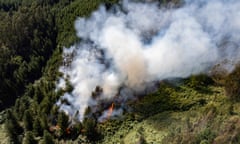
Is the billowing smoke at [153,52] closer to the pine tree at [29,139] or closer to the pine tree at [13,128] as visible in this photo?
the pine tree at [29,139]

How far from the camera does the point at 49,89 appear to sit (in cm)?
6512

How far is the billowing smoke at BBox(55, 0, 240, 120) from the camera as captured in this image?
57469 millimetres

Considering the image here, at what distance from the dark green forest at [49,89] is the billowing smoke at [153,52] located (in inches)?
111

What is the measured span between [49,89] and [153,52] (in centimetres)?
2042

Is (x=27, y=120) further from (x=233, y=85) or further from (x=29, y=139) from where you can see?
(x=233, y=85)

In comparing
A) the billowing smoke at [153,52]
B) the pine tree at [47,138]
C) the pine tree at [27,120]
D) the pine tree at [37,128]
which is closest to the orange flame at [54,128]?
the pine tree at [37,128]

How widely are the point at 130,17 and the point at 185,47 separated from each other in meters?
17.0

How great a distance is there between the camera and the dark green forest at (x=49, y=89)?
5359cm

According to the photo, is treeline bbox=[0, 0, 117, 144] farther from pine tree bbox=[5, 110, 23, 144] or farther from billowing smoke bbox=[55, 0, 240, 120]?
billowing smoke bbox=[55, 0, 240, 120]

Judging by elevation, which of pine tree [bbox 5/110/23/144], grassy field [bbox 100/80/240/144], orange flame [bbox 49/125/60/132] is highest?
pine tree [bbox 5/110/23/144]

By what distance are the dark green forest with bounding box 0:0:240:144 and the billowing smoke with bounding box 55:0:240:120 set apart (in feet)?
9.25

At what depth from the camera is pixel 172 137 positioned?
48.0 meters

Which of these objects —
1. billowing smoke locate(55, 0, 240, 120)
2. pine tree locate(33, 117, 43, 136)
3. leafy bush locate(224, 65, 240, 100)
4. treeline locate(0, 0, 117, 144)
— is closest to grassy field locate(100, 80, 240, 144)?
leafy bush locate(224, 65, 240, 100)

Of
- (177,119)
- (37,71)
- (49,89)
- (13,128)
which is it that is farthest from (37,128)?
(37,71)
